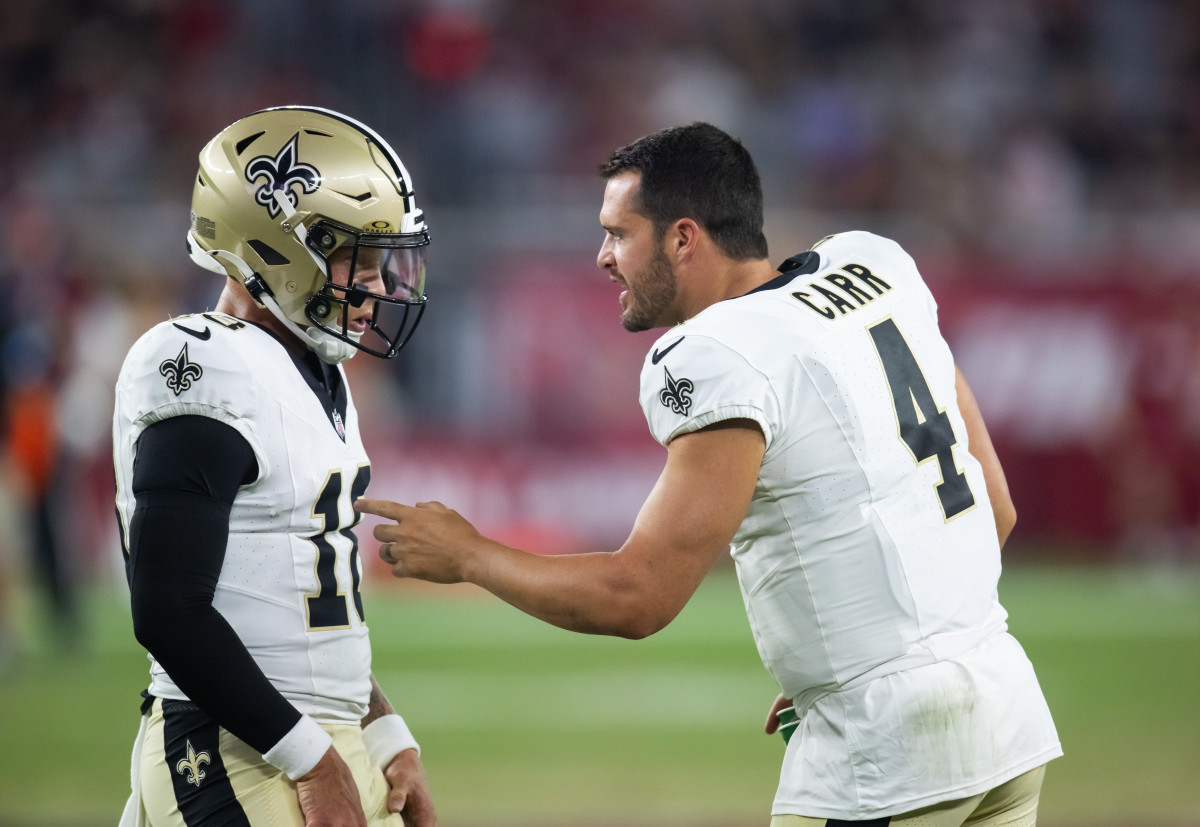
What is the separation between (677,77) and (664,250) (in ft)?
38.4

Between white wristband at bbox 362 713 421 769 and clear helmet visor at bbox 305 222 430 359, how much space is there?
768mm

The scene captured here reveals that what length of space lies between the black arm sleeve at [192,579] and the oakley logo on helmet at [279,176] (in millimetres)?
570

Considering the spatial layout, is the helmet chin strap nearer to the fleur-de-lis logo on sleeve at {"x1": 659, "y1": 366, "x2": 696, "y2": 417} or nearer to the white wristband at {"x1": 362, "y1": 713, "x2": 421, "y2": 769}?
the fleur-de-lis logo on sleeve at {"x1": 659, "y1": 366, "x2": 696, "y2": 417}

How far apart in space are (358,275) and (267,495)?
0.57 meters

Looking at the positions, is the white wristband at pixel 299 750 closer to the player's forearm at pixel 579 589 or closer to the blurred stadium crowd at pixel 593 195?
the player's forearm at pixel 579 589

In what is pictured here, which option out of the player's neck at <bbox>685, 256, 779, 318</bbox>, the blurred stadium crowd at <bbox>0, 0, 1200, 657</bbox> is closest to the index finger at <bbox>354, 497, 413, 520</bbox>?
the player's neck at <bbox>685, 256, 779, 318</bbox>

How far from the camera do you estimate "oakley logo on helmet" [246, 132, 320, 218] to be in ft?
9.39

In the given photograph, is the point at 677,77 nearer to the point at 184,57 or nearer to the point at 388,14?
the point at 388,14

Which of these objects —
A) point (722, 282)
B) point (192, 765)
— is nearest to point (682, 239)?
point (722, 282)

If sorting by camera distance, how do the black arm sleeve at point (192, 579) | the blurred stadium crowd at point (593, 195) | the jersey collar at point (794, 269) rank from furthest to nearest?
1. the blurred stadium crowd at point (593, 195)
2. the jersey collar at point (794, 269)
3. the black arm sleeve at point (192, 579)

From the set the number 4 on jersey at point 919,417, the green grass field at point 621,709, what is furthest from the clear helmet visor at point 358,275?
the green grass field at point 621,709

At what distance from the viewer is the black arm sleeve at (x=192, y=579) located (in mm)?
2455

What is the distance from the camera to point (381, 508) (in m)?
2.67

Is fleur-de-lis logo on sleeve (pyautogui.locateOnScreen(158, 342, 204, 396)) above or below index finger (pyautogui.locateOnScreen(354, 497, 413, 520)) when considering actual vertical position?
above
